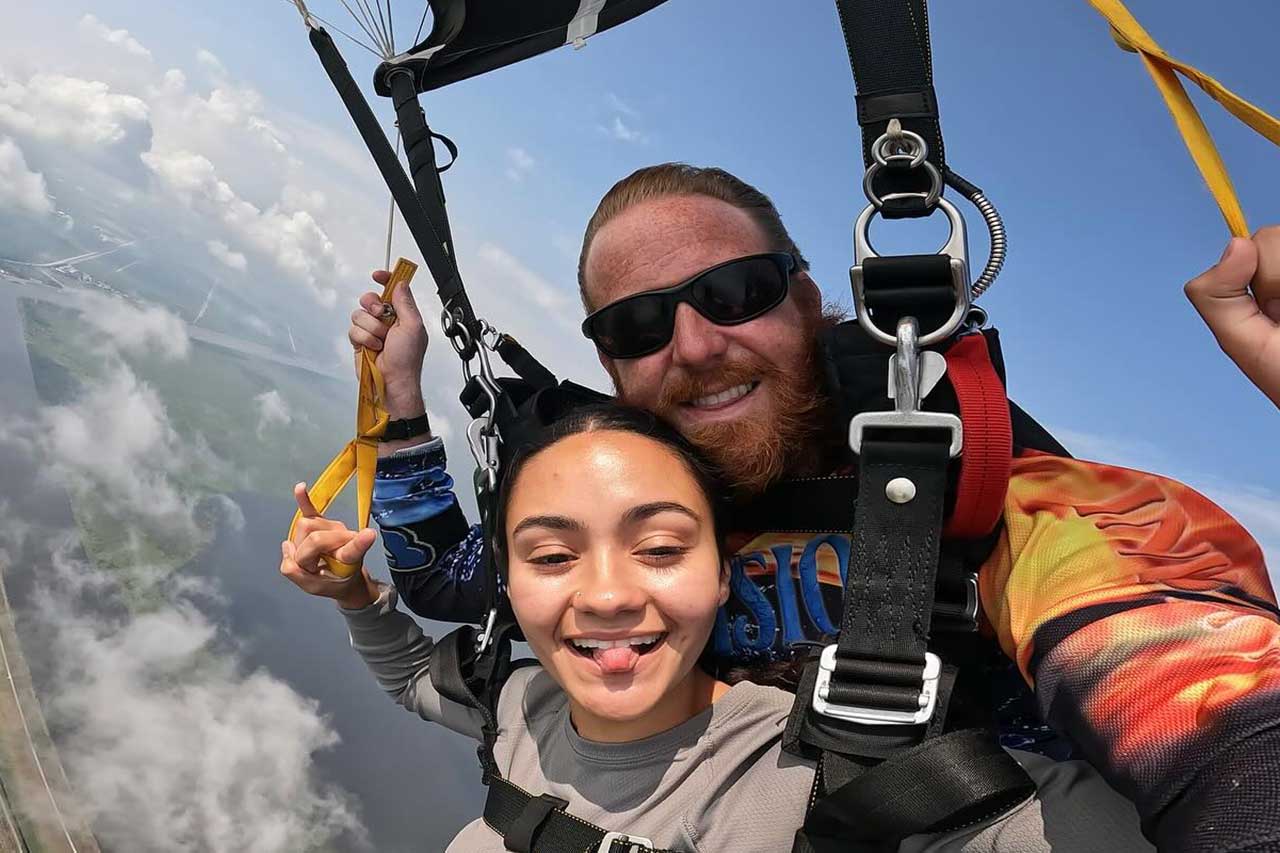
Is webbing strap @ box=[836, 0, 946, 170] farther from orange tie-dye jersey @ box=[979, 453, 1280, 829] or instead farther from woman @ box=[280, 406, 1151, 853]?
woman @ box=[280, 406, 1151, 853]

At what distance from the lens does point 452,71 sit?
2.92 m

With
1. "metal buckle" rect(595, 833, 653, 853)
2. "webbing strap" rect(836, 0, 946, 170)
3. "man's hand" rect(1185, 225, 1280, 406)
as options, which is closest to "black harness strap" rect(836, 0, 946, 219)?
"webbing strap" rect(836, 0, 946, 170)

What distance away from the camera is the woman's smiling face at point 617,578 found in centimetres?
142

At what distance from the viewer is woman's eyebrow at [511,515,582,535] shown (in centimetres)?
146

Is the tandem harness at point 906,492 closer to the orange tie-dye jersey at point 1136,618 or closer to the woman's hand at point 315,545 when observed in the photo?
the orange tie-dye jersey at point 1136,618

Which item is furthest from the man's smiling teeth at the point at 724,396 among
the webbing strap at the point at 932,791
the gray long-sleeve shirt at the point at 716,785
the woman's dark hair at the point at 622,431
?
the webbing strap at the point at 932,791

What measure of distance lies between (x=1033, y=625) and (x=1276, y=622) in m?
0.29

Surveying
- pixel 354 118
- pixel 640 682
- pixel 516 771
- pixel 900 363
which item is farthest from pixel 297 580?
pixel 900 363

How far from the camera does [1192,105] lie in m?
1.03

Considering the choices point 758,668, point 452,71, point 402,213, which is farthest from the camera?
point 452,71

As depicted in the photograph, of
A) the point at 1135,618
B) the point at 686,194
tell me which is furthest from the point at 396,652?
the point at 1135,618

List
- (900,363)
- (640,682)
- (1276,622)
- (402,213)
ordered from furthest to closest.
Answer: (402,213) → (640,682) → (900,363) → (1276,622)

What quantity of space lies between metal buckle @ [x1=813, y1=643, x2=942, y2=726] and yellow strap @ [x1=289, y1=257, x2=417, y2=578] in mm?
1264

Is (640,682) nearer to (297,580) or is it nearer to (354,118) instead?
A: (297,580)
